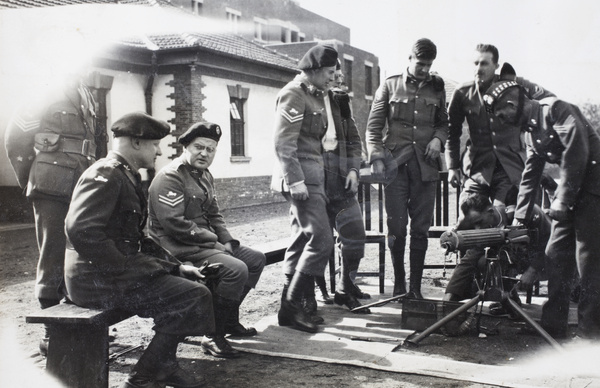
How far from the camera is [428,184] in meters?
5.13

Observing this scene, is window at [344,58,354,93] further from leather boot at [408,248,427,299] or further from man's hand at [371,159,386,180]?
→ leather boot at [408,248,427,299]

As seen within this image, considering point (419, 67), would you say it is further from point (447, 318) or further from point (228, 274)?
point (228, 274)

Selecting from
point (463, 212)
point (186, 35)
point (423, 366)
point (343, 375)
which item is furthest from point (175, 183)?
point (186, 35)

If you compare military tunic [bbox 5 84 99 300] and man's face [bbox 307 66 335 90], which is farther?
man's face [bbox 307 66 335 90]

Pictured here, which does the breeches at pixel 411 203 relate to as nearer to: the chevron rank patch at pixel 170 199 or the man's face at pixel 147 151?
the chevron rank patch at pixel 170 199

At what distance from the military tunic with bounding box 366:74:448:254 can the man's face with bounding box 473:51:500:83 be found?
13.9 inches

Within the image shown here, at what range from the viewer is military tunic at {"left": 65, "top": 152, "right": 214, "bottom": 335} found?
9.36 feet

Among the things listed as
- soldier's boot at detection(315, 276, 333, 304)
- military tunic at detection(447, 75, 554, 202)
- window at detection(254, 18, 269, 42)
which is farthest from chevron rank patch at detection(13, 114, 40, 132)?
window at detection(254, 18, 269, 42)

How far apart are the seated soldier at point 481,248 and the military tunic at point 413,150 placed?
0.58 metres

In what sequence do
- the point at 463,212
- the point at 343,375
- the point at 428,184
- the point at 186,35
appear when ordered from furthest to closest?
the point at 186,35 → the point at 428,184 → the point at 463,212 → the point at 343,375

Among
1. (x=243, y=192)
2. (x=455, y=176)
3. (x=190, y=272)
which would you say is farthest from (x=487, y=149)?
(x=243, y=192)

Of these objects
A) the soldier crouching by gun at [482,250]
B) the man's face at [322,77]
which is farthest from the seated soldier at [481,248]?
the man's face at [322,77]

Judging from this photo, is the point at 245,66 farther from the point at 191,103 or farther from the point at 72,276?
the point at 72,276

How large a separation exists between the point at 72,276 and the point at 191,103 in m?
11.7
